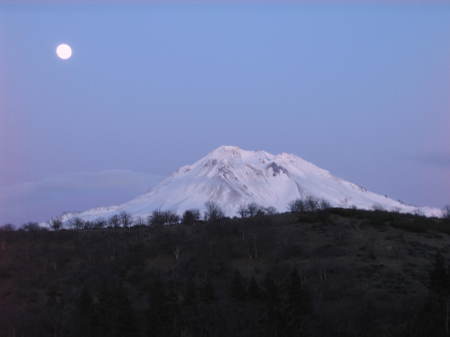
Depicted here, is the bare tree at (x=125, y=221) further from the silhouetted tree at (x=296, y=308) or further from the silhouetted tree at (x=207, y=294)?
the silhouetted tree at (x=296, y=308)

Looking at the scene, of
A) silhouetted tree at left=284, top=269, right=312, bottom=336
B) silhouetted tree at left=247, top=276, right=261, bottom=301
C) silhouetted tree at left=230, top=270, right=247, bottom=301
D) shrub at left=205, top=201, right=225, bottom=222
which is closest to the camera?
silhouetted tree at left=284, top=269, right=312, bottom=336

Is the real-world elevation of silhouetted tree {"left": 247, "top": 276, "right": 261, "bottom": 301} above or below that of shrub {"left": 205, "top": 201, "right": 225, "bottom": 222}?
below

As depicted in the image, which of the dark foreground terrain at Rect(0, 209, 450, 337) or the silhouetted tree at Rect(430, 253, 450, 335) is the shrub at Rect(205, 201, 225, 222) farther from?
the silhouetted tree at Rect(430, 253, 450, 335)

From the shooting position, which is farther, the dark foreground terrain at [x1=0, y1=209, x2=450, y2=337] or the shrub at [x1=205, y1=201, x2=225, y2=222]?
the shrub at [x1=205, y1=201, x2=225, y2=222]

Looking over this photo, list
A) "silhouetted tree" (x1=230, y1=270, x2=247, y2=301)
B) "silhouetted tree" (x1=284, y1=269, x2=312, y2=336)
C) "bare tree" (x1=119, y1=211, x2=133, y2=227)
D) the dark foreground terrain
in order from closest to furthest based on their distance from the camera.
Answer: "silhouetted tree" (x1=284, y1=269, x2=312, y2=336) → the dark foreground terrain → "silhouetted tree" (x1=230, y1=270, x2=247, y2=301) → "bare tree" (x1=119, y1=211, x2=133, y2=227)

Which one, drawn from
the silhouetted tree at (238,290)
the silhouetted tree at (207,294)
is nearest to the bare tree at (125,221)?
the silhouetted tree at (238,290)

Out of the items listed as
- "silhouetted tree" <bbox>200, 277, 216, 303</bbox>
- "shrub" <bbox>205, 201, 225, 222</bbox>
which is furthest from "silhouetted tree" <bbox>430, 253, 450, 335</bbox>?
"shrub" <bbox>205, 201, 225, 222</bbox>

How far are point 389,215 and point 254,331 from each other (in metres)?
39.9

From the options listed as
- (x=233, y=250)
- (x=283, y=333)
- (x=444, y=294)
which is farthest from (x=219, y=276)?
(x=444, y=294)

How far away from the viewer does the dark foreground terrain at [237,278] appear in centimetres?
4028

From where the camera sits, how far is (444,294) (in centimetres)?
3853

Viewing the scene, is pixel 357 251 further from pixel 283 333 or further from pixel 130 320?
pixel 130 320

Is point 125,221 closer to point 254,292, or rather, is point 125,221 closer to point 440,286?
point 254,292

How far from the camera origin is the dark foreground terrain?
4028 centimetres
